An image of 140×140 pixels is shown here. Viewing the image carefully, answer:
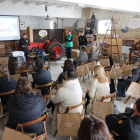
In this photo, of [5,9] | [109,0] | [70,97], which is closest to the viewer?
[70,97]

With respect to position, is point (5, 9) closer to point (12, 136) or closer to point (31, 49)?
point (31, 49)

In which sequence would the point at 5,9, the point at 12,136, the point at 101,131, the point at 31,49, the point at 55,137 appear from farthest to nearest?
the point at 31,49
the point at 5,9
the point at 55,137
the point at 12,136
the point at 101,131

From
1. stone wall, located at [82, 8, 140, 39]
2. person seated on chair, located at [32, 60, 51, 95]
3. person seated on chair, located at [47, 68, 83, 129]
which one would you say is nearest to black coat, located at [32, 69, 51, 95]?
person seated on chair, located at [32, 60, 51, 95]

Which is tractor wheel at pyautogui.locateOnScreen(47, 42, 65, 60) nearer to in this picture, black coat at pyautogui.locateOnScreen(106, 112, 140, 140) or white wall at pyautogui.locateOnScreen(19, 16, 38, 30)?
white wall at pyautogui.locateOnScreen(19, 16, 38, 30)

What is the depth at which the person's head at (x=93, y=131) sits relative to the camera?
3.54 feet

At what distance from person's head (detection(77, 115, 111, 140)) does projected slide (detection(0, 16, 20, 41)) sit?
749cm

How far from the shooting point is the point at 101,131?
109 cm

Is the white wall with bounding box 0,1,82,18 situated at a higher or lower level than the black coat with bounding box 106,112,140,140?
higher

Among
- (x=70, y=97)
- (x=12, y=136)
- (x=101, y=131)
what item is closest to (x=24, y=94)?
(x=12, y=136)

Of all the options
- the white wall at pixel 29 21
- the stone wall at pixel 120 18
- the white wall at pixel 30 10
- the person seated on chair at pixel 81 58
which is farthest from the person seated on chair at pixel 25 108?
the white wall at pixel 29 21

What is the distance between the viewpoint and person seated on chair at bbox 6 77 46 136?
1.91 m

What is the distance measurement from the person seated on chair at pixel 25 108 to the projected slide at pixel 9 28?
6.33 m

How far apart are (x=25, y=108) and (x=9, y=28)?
674cm

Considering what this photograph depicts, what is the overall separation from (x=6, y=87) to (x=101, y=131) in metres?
2.20
